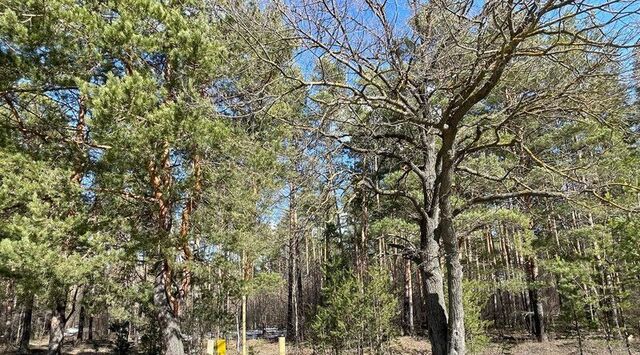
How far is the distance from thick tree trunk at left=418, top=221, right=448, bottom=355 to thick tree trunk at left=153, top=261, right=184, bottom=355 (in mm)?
4891

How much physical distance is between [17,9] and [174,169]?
3649mm

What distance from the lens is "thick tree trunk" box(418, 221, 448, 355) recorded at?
587cm

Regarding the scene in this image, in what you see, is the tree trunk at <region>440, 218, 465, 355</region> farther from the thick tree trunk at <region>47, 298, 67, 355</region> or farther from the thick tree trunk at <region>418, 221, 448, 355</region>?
the thick tree trunk at <region>47, 298, 67, 355</region>

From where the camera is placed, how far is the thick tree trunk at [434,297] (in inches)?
231

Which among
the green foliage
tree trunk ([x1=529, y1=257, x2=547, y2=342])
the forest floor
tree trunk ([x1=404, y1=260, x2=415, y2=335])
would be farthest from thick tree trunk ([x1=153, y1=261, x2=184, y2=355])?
tree trunk ([x1=404, y1=260, x2=415, y2=335])

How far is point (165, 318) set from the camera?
841 cm

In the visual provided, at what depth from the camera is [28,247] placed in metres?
6.05

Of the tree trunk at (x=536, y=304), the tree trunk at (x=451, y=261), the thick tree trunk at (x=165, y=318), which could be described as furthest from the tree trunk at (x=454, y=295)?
the tree trunk at (x=536, y=304)

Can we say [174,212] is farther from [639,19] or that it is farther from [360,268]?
[639,19]

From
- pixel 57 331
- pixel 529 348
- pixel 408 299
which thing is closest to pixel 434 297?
pixel 529 348

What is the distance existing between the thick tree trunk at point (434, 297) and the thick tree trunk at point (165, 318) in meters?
4.89

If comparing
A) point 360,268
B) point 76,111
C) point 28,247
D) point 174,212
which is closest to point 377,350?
point 360,268

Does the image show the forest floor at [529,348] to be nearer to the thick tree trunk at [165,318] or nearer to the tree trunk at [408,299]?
the tree trunk at [408,299]

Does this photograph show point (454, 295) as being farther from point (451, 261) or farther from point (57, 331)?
point (57, 331)
